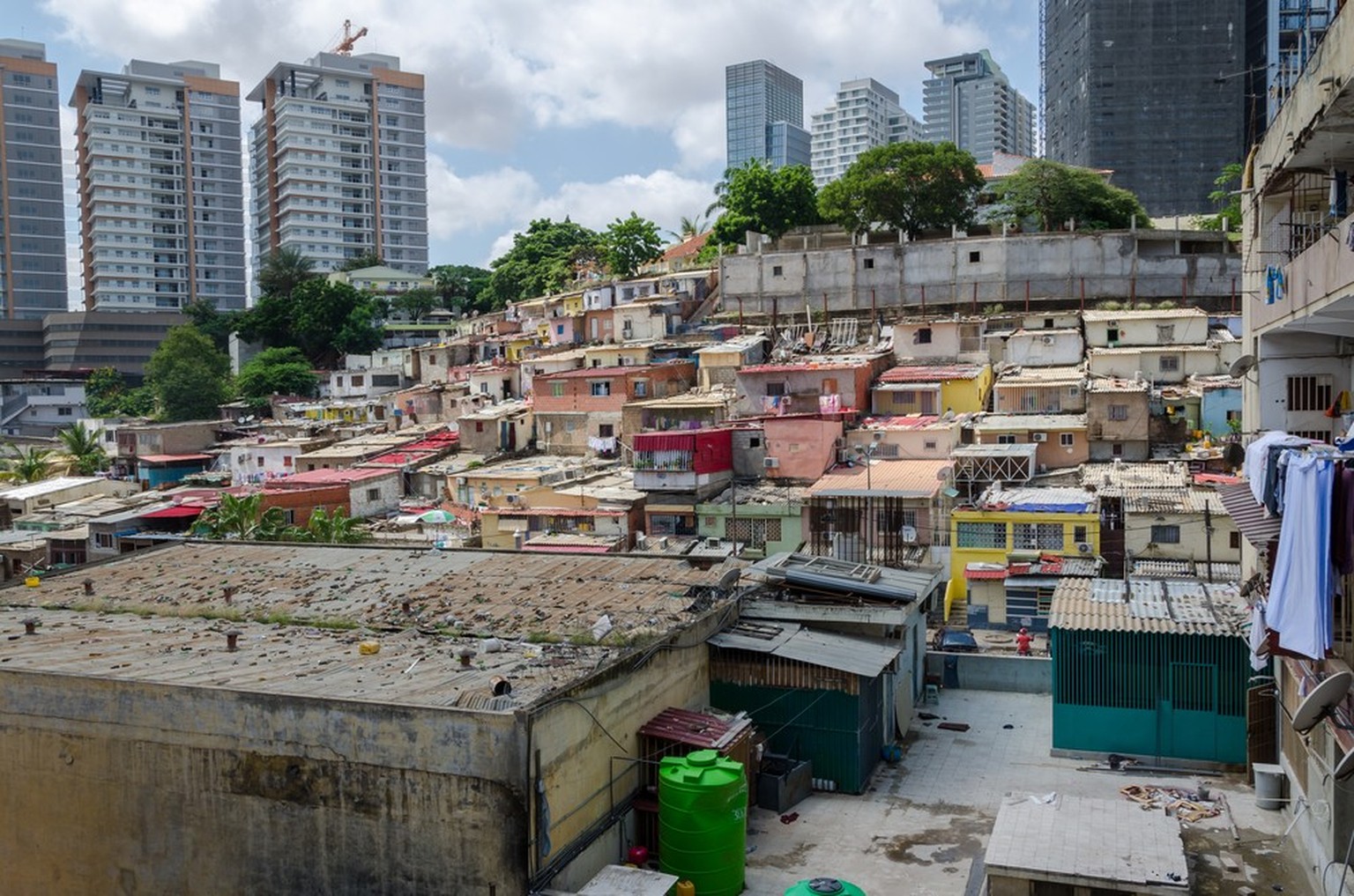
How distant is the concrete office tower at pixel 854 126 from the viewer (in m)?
163

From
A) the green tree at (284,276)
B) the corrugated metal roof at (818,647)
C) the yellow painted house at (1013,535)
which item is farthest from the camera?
the green tree at (284,276)

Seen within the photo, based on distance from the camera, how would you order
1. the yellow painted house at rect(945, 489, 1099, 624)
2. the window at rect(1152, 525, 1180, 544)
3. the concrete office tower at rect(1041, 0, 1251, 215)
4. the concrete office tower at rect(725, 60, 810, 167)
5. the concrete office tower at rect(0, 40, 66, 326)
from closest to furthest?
the window at rect(1152, 525, 1180, 544)
the yellow painted house at rect(945, 489, 1099, 624)
the concrete office tower at rect(1041, 0, 1251, 215)
the concrete office tower at rect(0, 40, 66, 326)
the concrete office tower at rect(725, 60, 810, 167)

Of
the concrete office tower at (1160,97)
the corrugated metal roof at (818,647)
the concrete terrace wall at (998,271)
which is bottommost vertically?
the corrugated metal roof at (818,647)

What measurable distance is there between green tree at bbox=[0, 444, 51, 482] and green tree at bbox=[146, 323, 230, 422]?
673 centimetres

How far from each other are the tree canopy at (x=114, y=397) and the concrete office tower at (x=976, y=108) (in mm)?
113257

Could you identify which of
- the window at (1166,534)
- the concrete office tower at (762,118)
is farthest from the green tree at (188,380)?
the concrete office tower at (762,118)

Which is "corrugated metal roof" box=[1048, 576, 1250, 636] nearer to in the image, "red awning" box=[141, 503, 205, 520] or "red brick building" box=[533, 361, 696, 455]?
"red brick building" box=[533, 361, 696, 455]

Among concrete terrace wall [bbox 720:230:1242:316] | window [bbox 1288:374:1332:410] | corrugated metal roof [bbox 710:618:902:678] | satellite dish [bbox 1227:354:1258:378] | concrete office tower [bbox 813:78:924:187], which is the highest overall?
concrete office tower [bbox 813:78:924:187]

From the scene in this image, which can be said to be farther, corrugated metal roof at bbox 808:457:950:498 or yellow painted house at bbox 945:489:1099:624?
corrugated metal roof at bbox 808:457:950:498

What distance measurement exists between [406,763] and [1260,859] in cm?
945

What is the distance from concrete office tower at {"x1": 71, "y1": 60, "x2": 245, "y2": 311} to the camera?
102 metres

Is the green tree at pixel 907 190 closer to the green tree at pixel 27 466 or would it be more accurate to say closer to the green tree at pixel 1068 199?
the green tree at pixel 1068 199

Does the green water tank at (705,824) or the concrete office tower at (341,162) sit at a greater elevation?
the concrete office tower at (341,162)

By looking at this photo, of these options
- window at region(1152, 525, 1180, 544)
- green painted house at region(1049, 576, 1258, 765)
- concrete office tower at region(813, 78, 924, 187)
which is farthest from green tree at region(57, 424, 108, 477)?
concrete office tower at region(813, 78, 924, 187)
